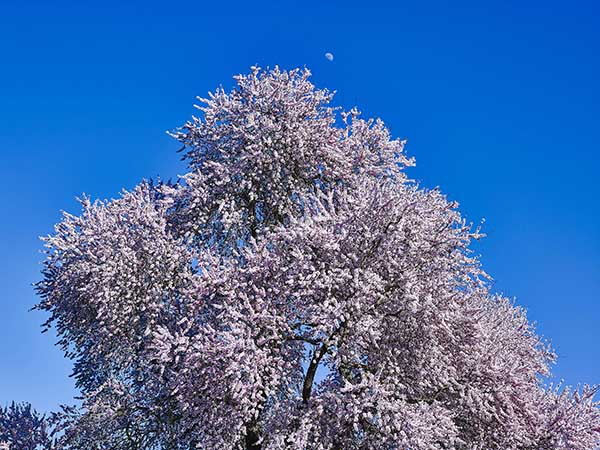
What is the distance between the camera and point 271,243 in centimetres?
1869

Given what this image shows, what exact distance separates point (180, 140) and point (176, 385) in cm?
910

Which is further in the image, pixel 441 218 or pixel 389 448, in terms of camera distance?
pixel 441 218

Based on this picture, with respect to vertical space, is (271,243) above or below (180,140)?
below

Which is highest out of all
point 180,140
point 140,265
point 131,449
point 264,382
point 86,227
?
point 180,140

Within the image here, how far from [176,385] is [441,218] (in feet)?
28.3

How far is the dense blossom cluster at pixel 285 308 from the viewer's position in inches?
632

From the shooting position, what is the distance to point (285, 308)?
675 inches

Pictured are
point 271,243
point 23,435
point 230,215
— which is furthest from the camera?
point 23,435

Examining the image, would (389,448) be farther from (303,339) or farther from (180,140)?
(180,140)

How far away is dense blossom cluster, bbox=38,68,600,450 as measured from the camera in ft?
52.7

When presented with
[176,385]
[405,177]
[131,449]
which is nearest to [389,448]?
[176,385]

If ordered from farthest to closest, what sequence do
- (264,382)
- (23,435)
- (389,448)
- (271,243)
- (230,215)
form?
(23,435) < (230,215) < (271,243) < (264,382) < (389,448)

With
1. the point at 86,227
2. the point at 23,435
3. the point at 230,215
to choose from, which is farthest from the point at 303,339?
the point at 23,435

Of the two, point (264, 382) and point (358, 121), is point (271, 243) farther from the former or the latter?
point (358, 121)
